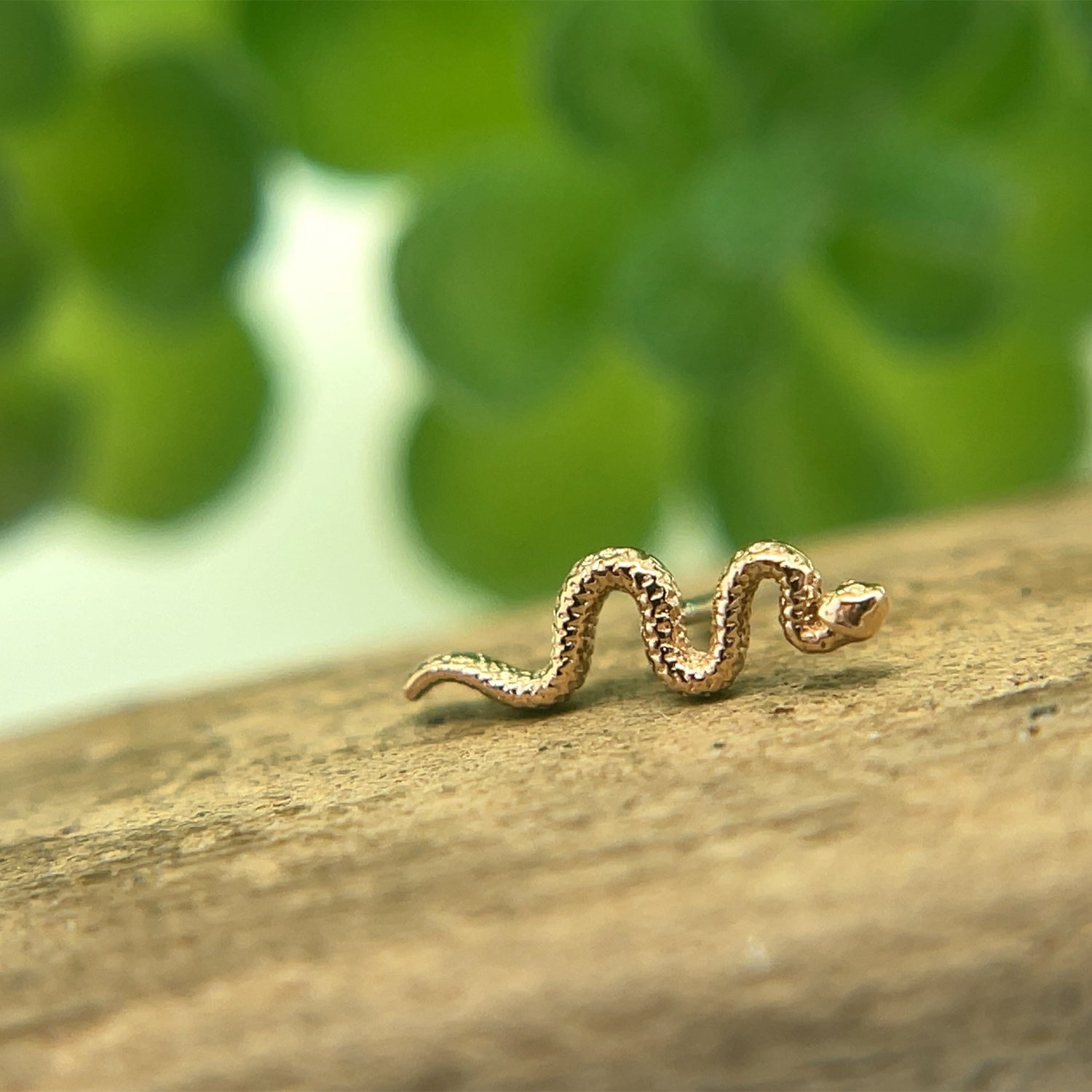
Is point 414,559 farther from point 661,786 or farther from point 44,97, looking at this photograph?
point 661,786

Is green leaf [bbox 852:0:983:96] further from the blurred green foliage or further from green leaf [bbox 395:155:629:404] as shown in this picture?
green leaf [bbox 395:155:629:404]

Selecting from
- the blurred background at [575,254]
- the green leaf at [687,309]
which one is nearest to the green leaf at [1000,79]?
the blurred background at [575,254]

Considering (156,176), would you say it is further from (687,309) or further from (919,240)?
(919,240)

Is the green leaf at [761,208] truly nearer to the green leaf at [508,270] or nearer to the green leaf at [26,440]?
the green leaf at [508,270]

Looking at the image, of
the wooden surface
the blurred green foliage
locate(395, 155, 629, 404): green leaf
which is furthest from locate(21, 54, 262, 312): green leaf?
the wooden surface

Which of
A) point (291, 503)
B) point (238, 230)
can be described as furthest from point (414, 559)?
point (238, 230)
